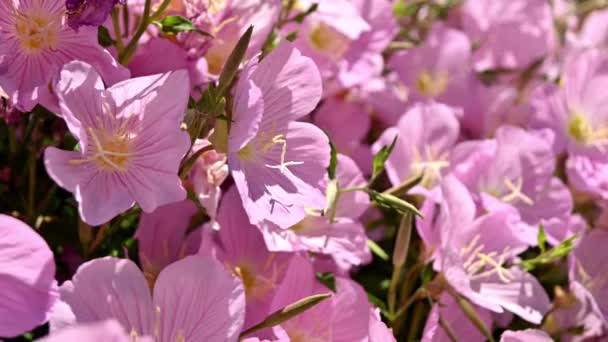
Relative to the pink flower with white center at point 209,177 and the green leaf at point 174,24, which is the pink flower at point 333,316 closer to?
the pink flower with white center at point 209,177

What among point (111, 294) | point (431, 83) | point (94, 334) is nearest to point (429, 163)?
point (431, 83)

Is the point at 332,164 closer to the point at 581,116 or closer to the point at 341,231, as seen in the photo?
the point at 341,231

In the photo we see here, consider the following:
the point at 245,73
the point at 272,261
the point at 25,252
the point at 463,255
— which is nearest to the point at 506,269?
the point at 463,255

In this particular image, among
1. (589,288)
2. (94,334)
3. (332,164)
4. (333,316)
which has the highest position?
(94,334)

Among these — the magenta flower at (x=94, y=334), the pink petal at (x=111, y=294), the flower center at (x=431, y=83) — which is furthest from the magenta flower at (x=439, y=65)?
the magenta flower at (x=94, y=334)

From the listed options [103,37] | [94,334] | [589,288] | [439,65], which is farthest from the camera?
[439,65]

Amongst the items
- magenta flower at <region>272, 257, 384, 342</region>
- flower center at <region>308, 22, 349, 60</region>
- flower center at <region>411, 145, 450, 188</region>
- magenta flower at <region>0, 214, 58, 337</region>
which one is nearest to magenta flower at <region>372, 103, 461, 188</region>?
flower center at <region>411, 145, 450, 188</region>

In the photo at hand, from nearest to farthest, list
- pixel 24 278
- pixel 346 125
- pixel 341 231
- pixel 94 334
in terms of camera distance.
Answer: pixel 94 334, pixel 24 278, pixel 341 231, pixel 346 125
